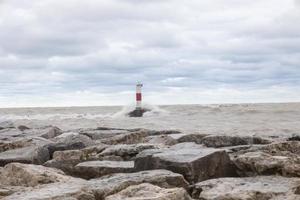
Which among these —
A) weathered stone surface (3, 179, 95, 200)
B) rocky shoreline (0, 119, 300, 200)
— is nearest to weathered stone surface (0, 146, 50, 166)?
rocky shoreline (0, 119, 300, 200)

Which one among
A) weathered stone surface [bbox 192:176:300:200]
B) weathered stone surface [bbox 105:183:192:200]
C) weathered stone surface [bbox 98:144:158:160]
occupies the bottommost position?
weathered stone surface [bbox 192:176:300:200]

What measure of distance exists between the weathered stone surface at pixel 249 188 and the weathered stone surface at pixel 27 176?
1.18 metres

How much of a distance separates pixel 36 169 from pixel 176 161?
117 cm

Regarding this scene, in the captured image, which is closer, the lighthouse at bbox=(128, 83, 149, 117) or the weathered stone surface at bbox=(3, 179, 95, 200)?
the weathered stone surface at bbox=(3, 179, 95, 200)

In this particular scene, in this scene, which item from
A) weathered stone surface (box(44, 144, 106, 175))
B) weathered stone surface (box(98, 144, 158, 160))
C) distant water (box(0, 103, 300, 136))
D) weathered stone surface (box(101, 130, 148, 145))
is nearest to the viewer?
weathered stone surface (box(44, 144, 106, 175))

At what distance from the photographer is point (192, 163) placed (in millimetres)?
4430

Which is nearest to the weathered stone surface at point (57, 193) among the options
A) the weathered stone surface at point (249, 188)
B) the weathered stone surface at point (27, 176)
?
the weathered stone surface at point (27, 176)

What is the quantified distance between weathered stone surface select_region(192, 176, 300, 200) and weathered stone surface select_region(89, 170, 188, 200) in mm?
164

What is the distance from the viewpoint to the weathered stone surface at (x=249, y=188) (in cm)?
358

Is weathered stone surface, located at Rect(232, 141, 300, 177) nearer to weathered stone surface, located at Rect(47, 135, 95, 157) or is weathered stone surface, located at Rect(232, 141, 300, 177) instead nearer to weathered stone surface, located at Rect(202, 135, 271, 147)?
weathered stone surface, located at Rect(202, 135, 271, 147)

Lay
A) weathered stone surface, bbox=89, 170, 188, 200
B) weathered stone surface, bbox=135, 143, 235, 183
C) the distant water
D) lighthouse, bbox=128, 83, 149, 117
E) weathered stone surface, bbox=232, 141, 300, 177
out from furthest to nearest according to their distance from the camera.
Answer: lighthouse, bbox=128, 83, 149, 117, the distant water, weathered stone surface, bbox=135, 143, 235, 183, weathered stone surface, bbox=232, 141, 300, 177, weathered stone surface, bbox=89, 170, 188, 200

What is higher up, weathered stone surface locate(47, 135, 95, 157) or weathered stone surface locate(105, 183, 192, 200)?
weathered stone surface locate(47, 135, 95, 157)

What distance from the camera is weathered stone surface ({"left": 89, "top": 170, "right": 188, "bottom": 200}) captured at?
→ 12.5 feet

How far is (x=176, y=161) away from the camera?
453 cm
